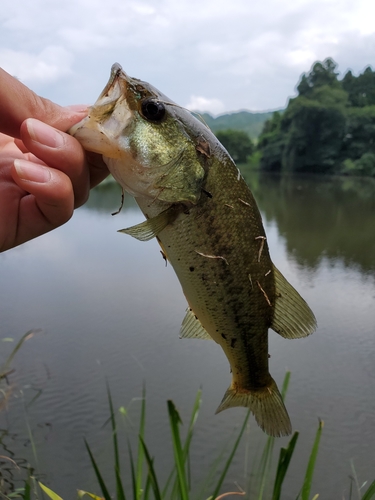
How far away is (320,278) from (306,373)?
427 cm

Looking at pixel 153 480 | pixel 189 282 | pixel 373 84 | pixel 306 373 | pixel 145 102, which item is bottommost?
pixel 306 373

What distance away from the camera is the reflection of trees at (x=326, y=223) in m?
12.6

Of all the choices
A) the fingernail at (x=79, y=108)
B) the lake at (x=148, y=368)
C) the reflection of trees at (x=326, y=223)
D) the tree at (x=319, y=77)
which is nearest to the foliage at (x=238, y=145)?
the tree at (x=319, y=77)

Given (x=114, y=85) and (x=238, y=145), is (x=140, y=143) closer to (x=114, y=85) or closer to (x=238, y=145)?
(x=114, y=85)

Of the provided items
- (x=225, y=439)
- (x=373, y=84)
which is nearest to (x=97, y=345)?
(x=225, y=439)

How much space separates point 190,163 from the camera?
154 centimetres

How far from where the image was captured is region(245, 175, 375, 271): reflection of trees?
495 inches

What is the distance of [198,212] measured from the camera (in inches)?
60.8

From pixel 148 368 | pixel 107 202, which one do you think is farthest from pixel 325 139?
pixel 148 368

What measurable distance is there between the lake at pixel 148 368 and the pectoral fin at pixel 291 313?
5.40 ft

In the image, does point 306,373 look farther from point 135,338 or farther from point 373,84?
point 373,84

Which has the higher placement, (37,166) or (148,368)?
(37,166)

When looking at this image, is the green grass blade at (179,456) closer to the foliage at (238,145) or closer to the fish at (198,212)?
the fish at (198,212)

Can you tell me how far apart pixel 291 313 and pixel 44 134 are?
1113 mm
